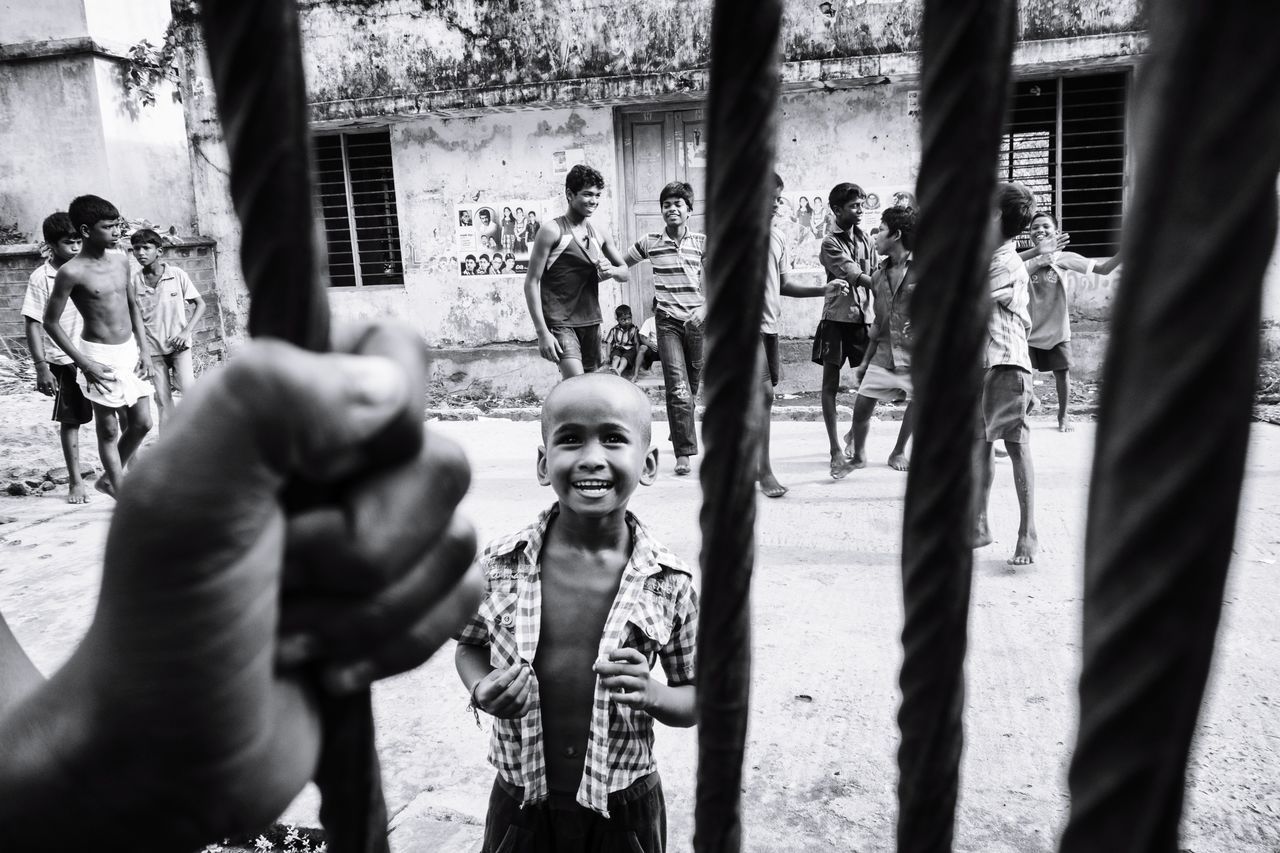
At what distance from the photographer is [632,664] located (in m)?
1.67

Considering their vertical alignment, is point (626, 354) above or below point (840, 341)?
below

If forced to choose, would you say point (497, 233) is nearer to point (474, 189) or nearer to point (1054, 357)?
point (474, 189)

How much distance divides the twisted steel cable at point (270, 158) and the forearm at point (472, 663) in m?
1.42

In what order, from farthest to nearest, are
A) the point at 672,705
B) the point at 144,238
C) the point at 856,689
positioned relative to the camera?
the point at 144,238
the point at 856,689
the point at 672,705

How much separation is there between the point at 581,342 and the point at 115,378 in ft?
8.75

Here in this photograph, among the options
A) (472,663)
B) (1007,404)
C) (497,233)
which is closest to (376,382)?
(472,663)

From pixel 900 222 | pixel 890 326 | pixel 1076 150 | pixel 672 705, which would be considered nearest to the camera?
pixel 672 705

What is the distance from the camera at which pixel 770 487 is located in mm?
4914

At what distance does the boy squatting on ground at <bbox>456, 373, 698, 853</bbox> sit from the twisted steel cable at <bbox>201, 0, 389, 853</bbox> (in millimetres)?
1273

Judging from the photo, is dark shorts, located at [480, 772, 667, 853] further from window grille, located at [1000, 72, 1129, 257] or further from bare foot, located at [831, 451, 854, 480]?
window grille, located at [1000, 72, 1129, 257]

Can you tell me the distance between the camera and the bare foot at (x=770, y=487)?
4.89m

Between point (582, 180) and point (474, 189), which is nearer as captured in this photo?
point (582, 180)

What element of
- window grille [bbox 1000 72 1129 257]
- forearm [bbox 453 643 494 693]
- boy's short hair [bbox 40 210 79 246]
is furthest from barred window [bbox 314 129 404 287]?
forearm [bbox 453 643 494 693]

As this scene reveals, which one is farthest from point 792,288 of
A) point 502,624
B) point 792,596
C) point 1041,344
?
point 502,624
